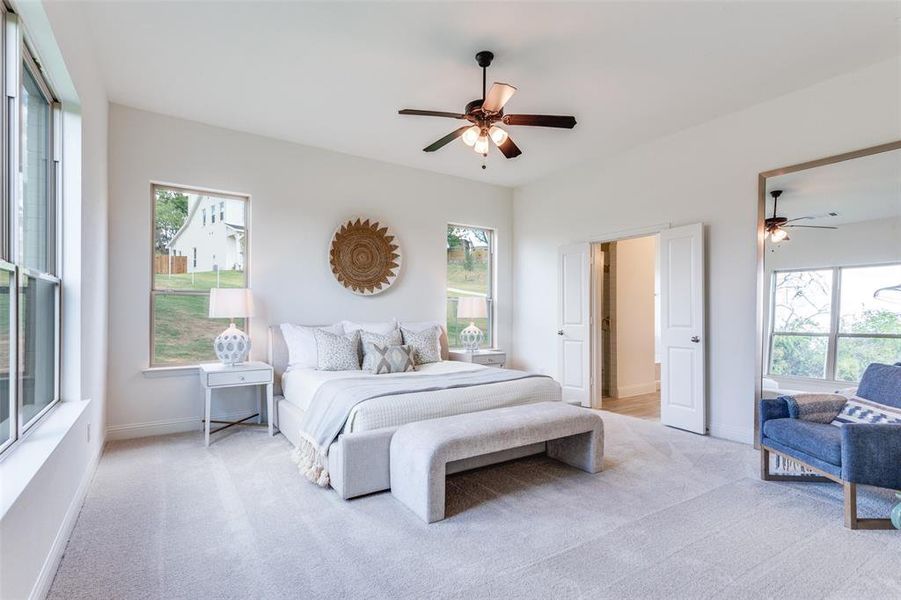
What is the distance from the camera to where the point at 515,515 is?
8.38ft

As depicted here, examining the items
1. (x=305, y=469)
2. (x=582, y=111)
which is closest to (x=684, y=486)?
(x=305, y=469)

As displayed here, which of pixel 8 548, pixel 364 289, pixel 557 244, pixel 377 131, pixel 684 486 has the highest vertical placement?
pixel 377 131

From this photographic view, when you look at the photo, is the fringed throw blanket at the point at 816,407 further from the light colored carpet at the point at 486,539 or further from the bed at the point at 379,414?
the bed at the point at 379,414

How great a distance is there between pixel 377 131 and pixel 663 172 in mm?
2962

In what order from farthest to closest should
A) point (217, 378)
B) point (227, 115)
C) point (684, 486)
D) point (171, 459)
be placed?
point (227, 115), point (217, 378), point (171, 459), point (684, 486)

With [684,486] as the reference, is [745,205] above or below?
above

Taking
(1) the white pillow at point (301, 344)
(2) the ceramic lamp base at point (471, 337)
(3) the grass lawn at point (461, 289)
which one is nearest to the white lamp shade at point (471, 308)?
(2) the ceramic lamp base at point (471, 337)

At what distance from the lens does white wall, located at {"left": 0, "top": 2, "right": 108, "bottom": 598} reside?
5.28ft

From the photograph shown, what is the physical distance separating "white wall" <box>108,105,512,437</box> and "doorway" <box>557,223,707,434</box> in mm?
1118

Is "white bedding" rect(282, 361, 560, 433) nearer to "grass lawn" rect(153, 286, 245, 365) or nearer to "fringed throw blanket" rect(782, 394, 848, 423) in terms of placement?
"grass lawn" rect(153, 286, 245, 365)

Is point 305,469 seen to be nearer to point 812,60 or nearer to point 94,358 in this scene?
point 94,358

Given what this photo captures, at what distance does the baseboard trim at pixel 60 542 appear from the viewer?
178cm

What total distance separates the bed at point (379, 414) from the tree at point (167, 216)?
5.73ft

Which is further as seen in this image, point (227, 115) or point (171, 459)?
point (227, 115)
